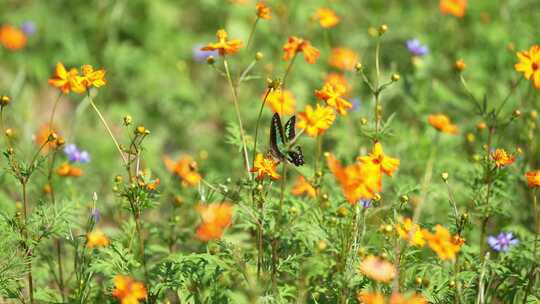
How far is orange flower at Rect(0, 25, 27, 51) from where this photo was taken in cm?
494

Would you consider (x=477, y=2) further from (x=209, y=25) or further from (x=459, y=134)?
(x=209, y=25)

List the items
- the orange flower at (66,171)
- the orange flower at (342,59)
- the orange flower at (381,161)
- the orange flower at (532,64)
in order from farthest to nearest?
1. the orange flower at (342,59)
2. the orange flower at (66,171)
3. the orange flower at (532,64)
4. the orange flower at (381,161)

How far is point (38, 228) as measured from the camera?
268 centimetres

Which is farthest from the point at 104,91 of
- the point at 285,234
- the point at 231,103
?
the point at 285,234

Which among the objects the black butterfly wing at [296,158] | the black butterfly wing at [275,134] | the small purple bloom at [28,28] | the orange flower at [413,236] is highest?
the small purple bloom at [28,28]

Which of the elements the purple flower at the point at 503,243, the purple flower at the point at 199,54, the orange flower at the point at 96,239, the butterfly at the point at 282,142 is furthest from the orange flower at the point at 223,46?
the purple flower at the point at 199,54

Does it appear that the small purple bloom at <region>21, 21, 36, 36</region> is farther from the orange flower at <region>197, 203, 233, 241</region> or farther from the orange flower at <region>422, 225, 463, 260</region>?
the orange flower at <region>422, 225, 463, 260</region>

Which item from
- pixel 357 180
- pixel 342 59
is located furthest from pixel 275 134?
pixel 342 59

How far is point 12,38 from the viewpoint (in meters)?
4.95

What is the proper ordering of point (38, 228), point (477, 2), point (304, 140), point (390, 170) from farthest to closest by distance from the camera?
point (477, 2), point (304, 140), point (38, 228), point (390, 170)

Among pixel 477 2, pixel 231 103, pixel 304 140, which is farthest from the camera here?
pixel 477 2

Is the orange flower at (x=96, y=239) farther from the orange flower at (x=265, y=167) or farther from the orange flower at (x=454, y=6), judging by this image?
the orange flower at (x=454, y=6)

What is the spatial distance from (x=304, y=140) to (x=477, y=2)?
247 cm

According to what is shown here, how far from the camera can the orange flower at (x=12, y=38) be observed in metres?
4.94
